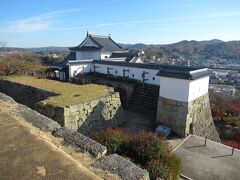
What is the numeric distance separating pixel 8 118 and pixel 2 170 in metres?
1.93

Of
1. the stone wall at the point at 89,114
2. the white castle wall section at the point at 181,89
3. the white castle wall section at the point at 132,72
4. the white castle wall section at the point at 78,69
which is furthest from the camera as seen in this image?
the white castle wall section at the point at 78,69

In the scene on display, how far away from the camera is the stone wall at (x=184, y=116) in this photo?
381 inches

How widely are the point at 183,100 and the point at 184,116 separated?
2.35 feet

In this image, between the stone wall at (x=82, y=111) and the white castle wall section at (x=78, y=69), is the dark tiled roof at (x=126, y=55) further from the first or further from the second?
the stone wall at (x=82, y=111)

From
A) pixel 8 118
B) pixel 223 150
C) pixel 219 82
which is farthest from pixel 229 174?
pixel 219 82

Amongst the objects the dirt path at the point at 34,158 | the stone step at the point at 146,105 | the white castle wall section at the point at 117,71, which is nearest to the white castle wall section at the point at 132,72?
the white castle wall section at the point at 117,71

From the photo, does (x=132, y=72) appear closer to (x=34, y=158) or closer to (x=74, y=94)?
(x=74, y=94)

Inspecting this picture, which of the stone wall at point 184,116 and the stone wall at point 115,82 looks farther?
the stone wall at point 115,82

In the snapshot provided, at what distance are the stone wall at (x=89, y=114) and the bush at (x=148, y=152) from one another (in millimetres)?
2552

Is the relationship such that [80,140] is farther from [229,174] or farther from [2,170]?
[229,174]

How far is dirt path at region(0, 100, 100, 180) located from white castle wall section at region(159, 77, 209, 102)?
23.4ft

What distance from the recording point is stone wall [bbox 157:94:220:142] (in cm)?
968

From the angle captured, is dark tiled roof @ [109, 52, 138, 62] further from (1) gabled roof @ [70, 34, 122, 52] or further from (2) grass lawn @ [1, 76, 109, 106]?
(2) grass lawn @ [1, 76, 109, 106]

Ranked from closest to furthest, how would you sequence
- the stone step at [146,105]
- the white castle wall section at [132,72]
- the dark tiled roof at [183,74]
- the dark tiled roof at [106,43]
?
the dark tiled roof at [183,74], the stone step at [146,105], the white castle wall section at [132,72], the dark tiled roof at [106,43]
